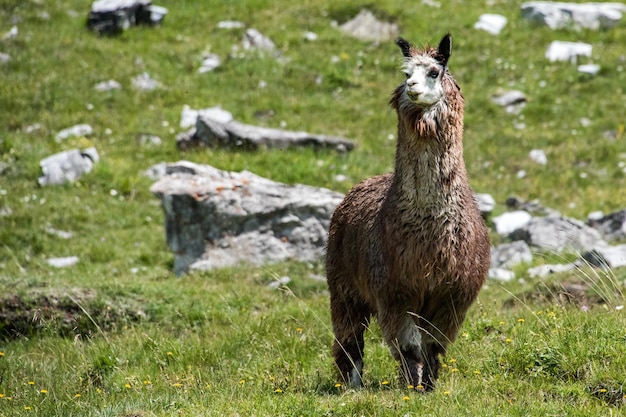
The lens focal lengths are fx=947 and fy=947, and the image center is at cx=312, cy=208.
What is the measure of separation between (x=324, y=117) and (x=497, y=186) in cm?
443

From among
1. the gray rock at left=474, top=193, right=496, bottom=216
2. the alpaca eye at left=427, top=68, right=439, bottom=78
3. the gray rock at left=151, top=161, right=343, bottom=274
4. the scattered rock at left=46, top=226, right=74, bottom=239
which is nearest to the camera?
the alpaca eye at left=427, top=68, right=439, bottom=78

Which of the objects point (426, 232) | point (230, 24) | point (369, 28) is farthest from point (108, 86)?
point (426, 232)

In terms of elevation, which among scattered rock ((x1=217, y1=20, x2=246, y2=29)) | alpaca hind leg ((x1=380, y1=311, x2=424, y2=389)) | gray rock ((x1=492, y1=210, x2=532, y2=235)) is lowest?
gray rock ((x1=492, y1=210, x2=532, y2=235))

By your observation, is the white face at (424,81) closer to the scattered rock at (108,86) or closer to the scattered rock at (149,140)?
the scattered rock at (149,140)

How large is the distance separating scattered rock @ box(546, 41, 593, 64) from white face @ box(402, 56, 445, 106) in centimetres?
1538

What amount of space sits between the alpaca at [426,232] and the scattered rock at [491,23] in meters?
16.5

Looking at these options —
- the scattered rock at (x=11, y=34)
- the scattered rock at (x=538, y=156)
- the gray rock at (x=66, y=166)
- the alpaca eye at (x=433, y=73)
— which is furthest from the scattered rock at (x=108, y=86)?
the alpaca eye at (x=433, y=73)

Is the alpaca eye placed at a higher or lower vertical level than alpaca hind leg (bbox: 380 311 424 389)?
higher

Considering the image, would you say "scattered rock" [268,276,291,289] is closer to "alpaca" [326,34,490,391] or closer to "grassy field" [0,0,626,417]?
"grassy field" [0,0,626,417]

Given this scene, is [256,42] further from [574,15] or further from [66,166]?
[574,15]

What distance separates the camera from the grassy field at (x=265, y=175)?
24.9 feet

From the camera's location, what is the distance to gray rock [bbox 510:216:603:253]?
1472 centimetres

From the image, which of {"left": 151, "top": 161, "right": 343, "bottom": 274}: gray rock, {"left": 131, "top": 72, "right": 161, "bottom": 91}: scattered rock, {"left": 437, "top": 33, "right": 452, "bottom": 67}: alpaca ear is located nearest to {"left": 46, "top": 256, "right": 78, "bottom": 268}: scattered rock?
→ {"left": 151, "top": 161, "right": 343, "bottom": 274}: gray rock

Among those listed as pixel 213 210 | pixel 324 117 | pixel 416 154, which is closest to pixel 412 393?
pixel 416 154
